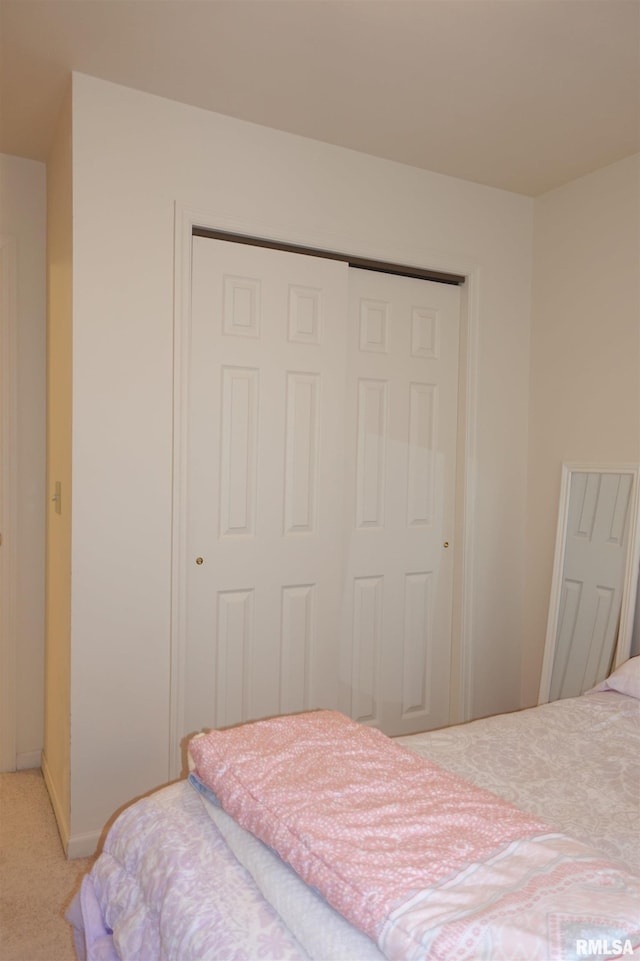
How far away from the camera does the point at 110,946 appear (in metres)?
1.38

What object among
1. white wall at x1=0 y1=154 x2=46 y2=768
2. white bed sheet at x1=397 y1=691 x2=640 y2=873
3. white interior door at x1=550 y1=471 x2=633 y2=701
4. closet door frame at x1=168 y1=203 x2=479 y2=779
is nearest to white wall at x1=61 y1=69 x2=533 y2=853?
closet door frame at x1=168 y1=203 x2=479 y2=779

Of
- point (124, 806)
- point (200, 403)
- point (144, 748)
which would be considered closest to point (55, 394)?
point (200, 403)

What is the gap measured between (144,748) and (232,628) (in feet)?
1.68

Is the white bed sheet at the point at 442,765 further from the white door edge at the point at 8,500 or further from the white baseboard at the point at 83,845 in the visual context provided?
the white door edge at the point at 8,500

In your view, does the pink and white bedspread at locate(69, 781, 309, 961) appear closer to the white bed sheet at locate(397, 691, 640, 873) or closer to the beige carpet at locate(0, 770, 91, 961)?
the beige carpet at locate(0, 770, 91, 961)

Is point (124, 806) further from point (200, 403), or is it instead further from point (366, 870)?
point (366, 870)

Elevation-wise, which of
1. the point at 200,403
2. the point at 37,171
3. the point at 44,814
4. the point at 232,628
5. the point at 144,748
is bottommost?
the point at 44,814

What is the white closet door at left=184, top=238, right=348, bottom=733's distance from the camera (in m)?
2.55

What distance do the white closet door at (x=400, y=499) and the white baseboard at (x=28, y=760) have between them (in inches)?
53.0

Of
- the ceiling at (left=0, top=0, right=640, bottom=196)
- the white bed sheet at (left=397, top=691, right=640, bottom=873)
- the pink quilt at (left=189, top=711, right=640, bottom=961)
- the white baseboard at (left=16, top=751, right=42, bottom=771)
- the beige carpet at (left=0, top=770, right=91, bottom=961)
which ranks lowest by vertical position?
the beige carpet at (left=0, top=770, right=91, bottom=961)

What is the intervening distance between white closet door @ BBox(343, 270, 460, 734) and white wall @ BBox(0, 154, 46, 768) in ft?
4.31

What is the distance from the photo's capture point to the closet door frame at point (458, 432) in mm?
2422

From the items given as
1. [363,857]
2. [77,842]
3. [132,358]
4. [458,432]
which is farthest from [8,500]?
[363,857]

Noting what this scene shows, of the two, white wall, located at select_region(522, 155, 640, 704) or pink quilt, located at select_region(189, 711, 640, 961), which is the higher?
white wall, located at select_region(522, 155, 640, 704)
